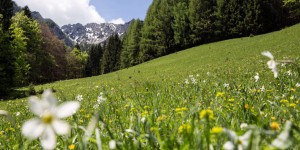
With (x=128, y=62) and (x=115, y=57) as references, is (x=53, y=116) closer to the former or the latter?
(x=128, y=62)

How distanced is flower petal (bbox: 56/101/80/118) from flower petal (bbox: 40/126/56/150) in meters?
0.06

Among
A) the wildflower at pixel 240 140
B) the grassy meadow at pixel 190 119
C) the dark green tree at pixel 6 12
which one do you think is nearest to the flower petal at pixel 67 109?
the grassy meadow at pixel 190 119

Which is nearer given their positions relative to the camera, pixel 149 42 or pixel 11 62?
pixel 11 62

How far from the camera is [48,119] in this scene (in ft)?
3.17

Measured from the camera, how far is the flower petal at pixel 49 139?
0.92m

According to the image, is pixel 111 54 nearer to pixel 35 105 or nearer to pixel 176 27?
pixel 176 27

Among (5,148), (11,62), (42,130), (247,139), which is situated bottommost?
(5,148)

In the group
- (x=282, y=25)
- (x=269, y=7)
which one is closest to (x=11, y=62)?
(x=269, y=7)

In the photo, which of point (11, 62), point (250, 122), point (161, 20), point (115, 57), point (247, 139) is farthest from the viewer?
point (115, 57)

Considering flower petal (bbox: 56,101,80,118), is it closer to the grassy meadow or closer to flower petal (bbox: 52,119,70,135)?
flower petal (bbox: 52,119,70,135)

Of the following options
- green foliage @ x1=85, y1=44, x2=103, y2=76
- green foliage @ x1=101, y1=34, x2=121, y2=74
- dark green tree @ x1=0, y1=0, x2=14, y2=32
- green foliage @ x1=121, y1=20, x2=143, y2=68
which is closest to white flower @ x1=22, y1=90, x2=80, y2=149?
dark green tree @ x1=0, y1=0, x2=14, y2=32

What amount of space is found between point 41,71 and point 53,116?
63406 millimetres

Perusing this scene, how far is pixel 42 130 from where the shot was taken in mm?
949

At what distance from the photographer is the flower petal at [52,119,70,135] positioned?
0.89m
